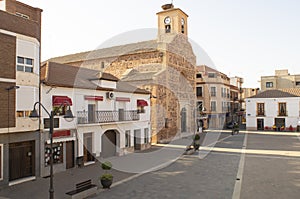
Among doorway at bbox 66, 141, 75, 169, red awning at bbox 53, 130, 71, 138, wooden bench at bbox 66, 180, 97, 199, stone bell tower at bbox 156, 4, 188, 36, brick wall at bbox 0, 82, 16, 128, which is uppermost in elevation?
stone bell tower at bbox 156, 4, 188, 36

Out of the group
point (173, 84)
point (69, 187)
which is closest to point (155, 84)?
point (173, 84)

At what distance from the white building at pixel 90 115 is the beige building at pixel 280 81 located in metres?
42.6

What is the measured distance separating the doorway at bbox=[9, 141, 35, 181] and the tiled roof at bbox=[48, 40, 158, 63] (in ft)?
71.7

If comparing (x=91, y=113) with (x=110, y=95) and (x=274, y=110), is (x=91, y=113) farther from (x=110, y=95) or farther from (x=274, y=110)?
(x=274, y=110)

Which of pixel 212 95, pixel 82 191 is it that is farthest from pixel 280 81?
pixel 82 191

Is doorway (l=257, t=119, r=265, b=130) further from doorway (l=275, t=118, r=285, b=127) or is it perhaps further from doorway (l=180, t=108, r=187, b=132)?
doorway (l=180, t=108, r=187, b=132)

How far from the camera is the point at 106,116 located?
19438mm

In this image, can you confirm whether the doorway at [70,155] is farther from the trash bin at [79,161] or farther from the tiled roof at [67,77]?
the tiled roof at [67,77]

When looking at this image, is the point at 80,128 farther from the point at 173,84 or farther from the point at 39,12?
the point at 173,84

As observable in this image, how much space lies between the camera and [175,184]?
13273mm

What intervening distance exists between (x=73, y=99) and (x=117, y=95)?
16.4 ft

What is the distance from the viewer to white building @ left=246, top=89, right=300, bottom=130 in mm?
41500

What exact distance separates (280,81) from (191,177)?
5074 centimetres

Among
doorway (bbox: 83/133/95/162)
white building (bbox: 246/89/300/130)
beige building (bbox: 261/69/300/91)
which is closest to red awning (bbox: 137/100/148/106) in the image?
doorway (bbox: 83/133/95/162)
